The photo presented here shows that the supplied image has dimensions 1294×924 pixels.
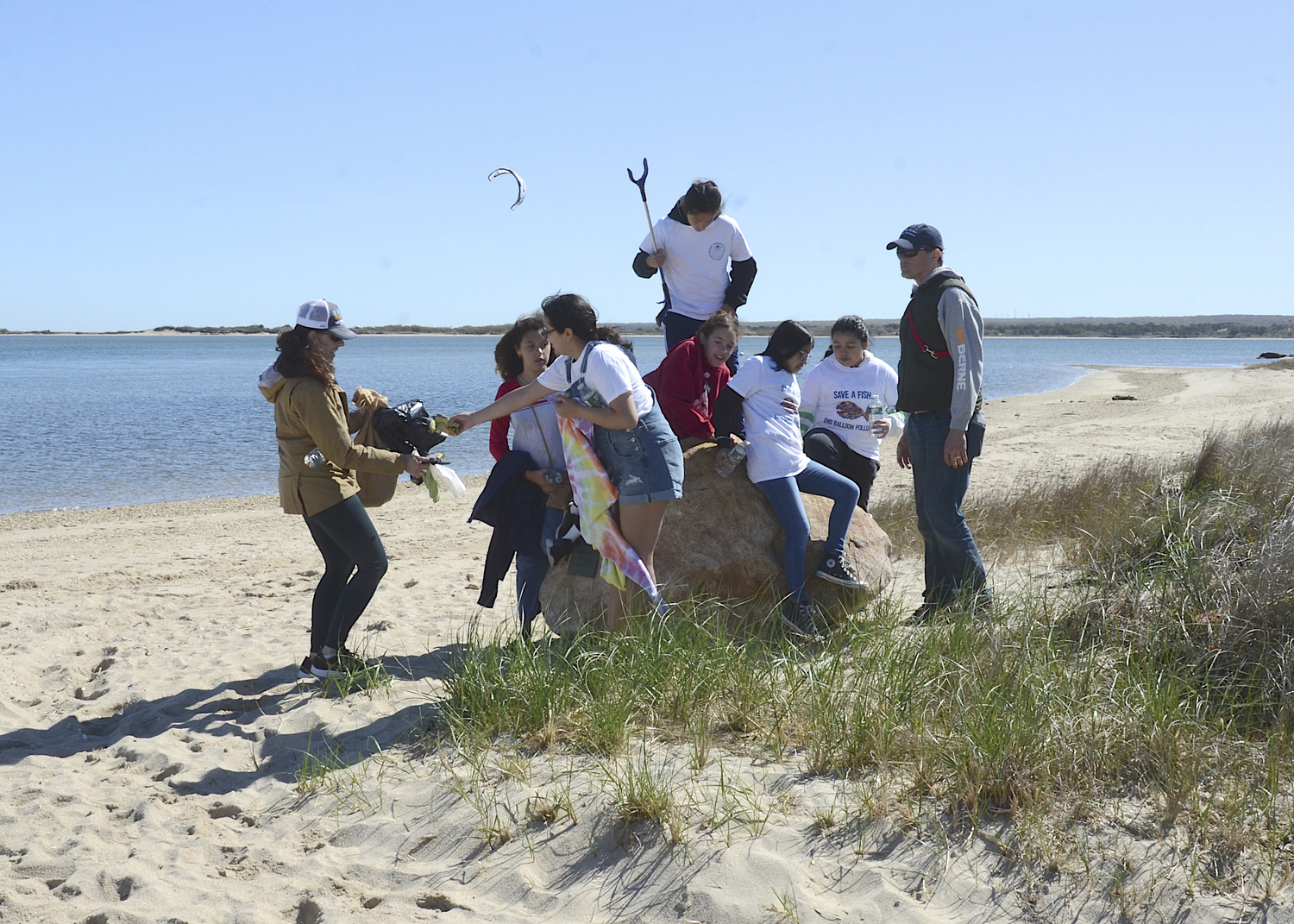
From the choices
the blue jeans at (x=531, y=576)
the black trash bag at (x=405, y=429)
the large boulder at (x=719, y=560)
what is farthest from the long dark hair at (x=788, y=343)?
the black trash bag at (x=405, y=429)

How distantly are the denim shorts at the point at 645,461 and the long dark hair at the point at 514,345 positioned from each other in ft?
3.00

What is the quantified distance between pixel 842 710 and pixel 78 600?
19.9ft

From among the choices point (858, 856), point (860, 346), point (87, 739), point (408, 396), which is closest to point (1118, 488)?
point (860, 346)

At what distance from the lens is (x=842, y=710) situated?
149 inches

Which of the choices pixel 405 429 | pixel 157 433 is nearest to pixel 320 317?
pixel 405 429

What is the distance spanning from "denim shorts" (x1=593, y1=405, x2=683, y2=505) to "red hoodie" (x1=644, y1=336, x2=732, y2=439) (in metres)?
0.88

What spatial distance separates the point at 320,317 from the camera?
4570 millimetres

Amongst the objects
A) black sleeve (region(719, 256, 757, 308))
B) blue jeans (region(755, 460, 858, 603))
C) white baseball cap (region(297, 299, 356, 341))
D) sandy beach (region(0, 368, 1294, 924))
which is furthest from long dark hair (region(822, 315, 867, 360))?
white baseball cap (region(297, 299, 356, 341))

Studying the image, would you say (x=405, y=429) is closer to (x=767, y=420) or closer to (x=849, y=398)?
(x=767, y=420)

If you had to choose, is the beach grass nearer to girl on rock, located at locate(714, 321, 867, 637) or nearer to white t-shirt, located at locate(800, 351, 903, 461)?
girl on rock, located at locate(714, 321, 867, 637)

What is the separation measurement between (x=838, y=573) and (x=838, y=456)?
1.07m

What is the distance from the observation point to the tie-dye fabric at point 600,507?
4434mm

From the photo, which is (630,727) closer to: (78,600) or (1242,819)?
(1242,819)

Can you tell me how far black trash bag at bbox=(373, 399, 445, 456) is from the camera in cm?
497
